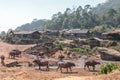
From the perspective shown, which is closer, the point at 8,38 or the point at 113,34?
the point at 113,34

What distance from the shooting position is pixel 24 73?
33.0 m

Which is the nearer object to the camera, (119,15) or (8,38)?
(8,38)

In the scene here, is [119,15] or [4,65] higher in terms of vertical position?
[119,15]

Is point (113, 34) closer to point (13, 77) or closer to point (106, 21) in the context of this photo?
point (13, 77)

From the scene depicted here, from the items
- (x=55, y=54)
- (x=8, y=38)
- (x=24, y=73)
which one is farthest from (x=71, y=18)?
(x=24, y=73)

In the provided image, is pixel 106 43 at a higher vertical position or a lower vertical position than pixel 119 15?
lower

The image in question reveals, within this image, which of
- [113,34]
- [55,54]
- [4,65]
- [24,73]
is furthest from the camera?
[113,34]

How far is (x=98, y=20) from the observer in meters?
174

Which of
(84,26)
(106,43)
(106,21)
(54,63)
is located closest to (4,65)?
(54,63)

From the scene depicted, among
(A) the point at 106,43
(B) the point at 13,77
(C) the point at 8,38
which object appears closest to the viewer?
(B) the point at 13,77

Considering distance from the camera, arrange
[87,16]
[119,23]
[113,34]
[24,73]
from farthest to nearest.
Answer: [87,16] → [119,23] → [113,34] → [24,73]

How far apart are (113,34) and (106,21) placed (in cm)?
8738

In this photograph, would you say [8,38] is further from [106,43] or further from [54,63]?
[54,63]

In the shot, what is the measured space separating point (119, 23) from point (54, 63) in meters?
125
